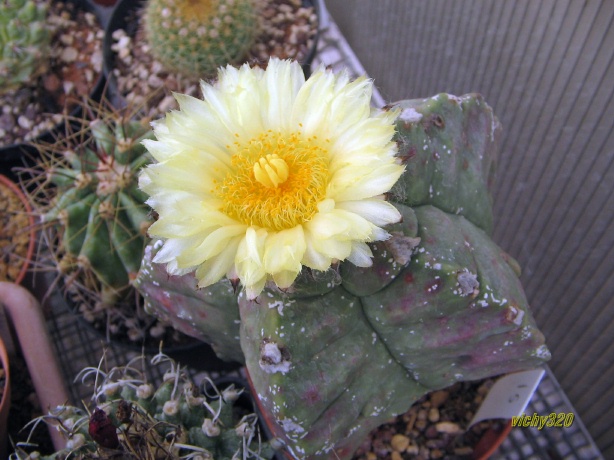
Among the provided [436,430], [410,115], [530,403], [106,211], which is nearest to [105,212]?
[106,211]

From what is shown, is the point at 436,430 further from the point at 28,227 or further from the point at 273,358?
the point at 28,227

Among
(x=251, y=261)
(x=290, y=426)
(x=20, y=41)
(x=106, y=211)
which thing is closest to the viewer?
(x=251, y=261)

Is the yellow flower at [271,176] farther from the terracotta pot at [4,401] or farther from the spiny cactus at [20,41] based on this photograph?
the spiny cactus at [20,41]

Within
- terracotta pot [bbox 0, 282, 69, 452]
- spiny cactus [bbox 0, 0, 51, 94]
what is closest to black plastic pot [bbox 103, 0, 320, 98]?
spiny cactus [bbox 0, 0, 51, 94]

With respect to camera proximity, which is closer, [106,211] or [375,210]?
[375,210]

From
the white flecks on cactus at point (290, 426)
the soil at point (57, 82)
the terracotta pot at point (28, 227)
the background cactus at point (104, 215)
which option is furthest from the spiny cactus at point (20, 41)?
the white flecks on cactus at point (290, 426)
